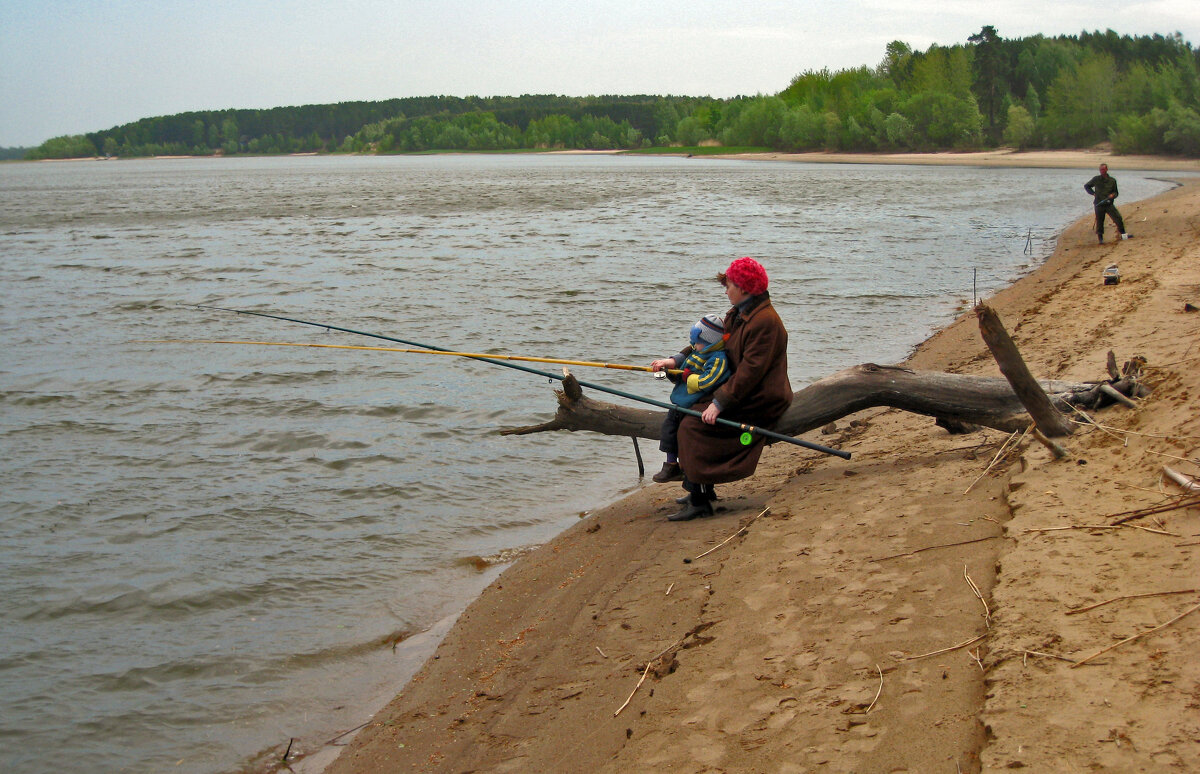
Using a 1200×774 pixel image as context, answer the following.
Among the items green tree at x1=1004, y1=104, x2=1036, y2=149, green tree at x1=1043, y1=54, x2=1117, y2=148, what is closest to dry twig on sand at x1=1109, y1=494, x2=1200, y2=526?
green tree at x1=1043, y1=54, x2=1117, y2=148

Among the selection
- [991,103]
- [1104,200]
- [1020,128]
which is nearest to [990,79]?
[991,103]

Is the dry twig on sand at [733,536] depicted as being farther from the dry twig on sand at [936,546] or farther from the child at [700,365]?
the dry twig on sand at [936,546]

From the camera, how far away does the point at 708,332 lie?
5832 mm

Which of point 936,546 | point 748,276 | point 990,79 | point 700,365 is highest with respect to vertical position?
point 990,79

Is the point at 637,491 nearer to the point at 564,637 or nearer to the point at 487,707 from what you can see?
the point at 564,637

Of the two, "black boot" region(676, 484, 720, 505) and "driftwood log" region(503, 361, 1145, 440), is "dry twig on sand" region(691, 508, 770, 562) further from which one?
"driftwood log" region(503, 361, 1145, 440)

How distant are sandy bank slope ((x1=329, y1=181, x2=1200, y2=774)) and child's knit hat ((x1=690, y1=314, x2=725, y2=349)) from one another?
1.07 m

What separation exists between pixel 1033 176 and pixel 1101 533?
58.2 metres

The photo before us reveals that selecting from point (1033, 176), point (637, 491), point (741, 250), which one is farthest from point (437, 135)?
point (637, 491)

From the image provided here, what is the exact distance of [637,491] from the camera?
7.52 m

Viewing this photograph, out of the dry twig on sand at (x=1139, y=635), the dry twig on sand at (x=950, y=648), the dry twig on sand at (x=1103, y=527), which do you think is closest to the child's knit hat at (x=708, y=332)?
the dry twig on sand at (x=1103, y=527)

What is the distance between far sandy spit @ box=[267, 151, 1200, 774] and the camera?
2943 mm

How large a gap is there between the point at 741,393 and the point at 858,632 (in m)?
2.07

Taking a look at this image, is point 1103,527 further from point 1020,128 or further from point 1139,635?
point 1020,128
